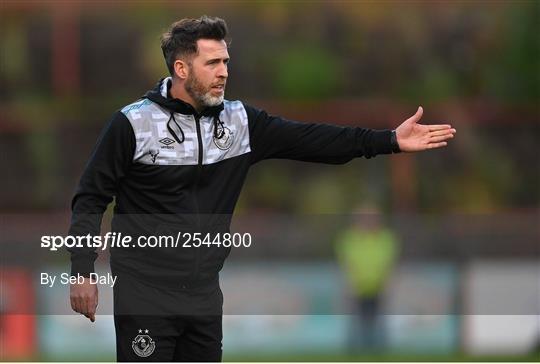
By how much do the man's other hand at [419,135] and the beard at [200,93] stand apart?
877 mm

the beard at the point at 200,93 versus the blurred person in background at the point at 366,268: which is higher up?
the beard at the point at 200,93

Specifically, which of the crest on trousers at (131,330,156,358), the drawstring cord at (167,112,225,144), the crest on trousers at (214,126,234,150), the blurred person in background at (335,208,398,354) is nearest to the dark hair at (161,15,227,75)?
the drawstring cord at (167,112,225,144)

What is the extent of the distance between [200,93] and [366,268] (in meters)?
7.79

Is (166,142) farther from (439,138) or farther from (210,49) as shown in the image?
(439,138)

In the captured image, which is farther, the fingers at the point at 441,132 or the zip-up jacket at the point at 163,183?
the fingers at the point at 441,132

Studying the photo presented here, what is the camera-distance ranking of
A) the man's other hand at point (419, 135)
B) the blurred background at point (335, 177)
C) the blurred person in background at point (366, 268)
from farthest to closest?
the blurred person in background at point (366, 268)
the blurred background at point (335, 177)
the man's other hand at point (419, 135)

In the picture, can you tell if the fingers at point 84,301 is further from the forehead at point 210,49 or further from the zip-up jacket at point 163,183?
the forehead at point 210,49

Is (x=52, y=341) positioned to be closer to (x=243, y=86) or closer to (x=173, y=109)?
(x=173, y=109)

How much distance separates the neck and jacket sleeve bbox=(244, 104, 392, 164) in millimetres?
338

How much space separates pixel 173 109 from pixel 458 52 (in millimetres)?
15981

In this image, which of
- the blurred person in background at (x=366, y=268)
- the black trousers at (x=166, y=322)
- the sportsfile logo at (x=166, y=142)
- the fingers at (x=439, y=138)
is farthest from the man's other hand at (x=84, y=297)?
the blurred person in background at (x=366, y=268)

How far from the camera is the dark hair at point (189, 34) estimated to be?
19.2ft

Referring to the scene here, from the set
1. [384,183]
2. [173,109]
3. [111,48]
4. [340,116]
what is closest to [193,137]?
[173,109]

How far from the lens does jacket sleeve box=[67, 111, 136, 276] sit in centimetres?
566
